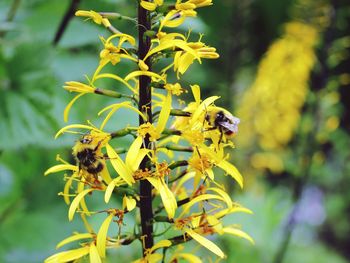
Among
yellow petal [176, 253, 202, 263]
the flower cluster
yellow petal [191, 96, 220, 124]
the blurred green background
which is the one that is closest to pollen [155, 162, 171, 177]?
the flower cluster

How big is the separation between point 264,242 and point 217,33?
3.77 meters

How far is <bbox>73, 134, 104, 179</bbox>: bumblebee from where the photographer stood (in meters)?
1.58

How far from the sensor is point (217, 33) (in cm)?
745

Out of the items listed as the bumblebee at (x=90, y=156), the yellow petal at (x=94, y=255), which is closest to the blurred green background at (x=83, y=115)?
the bumblebee at (x=90, y=156)

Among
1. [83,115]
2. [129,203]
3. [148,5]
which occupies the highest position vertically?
[148,5]

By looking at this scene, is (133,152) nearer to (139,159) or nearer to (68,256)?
(139,159)

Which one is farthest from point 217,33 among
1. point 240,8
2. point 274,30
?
point 240,8

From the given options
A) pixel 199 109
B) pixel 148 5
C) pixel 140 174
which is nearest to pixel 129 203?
pixel 140 174

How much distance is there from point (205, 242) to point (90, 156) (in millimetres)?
377

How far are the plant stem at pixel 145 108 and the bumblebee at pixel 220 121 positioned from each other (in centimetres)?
18

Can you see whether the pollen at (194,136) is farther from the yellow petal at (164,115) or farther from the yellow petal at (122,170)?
the yellow petal at (122,170)

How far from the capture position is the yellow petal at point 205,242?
1.49m

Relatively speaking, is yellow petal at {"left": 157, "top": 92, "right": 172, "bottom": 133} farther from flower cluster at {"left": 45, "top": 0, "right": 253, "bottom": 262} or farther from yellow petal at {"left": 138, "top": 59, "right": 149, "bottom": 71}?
yellow petal at {"left": 138, "top": 59, "right": 149, "bottom": 71}

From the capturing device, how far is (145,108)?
1523mm
